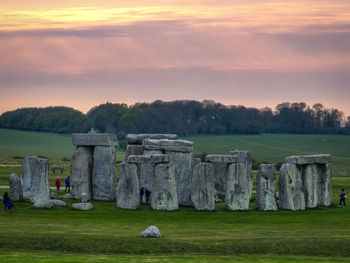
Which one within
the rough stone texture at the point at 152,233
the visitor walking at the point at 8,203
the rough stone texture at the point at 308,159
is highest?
the rough stone texture at the point at 308,159

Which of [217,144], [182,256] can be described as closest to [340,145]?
[217,144]

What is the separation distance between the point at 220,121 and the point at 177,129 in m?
13.7

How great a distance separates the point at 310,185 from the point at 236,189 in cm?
486

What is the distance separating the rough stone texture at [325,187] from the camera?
4666 centimetres

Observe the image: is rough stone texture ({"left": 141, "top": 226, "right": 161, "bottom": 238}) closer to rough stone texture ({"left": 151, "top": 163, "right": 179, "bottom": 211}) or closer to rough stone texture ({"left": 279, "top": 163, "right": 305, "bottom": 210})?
rough stone texture ({"left": 151, "top": 163, "right": 179, "bottom": 211})

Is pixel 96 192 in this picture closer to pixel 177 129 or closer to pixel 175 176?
pixel 175 176

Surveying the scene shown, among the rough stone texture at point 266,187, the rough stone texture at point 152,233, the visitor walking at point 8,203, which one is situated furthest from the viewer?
the rough stone texture at point 266,187

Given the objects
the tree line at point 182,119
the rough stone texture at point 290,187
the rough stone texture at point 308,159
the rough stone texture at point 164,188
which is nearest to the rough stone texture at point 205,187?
the rough stone texture at point 164,188

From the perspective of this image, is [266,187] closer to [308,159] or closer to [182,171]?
[308,159]

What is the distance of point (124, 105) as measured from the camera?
182m

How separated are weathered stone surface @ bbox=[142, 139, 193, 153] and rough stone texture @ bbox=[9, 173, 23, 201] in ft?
26.3

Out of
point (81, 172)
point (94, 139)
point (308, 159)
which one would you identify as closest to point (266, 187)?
point (308, 159)

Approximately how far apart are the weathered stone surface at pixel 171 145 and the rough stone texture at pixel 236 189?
3.77 m

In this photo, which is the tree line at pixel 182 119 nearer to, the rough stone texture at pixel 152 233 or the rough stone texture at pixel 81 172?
the rough stone texture at pixel 81 172
